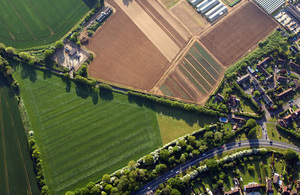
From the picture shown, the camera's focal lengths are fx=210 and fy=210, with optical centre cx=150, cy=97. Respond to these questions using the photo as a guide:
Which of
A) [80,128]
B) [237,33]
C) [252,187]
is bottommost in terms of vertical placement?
[252,187]

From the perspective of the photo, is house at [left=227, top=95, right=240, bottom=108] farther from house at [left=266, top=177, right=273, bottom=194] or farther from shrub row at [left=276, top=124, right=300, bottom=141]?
house at [left=266, top=177, right=273, bottom=194]

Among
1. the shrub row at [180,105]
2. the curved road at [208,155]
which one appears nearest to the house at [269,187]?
the curved road at [208,155]

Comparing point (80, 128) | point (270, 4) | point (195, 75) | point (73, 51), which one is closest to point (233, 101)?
point (195, 75)

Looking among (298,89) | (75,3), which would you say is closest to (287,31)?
(298,89)

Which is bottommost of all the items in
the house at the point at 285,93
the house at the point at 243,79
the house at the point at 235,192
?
the house at the point at 235,192

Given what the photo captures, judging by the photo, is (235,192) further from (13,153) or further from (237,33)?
(13,153)

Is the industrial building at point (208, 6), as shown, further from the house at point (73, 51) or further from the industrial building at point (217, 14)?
the house at point (73, 51)
